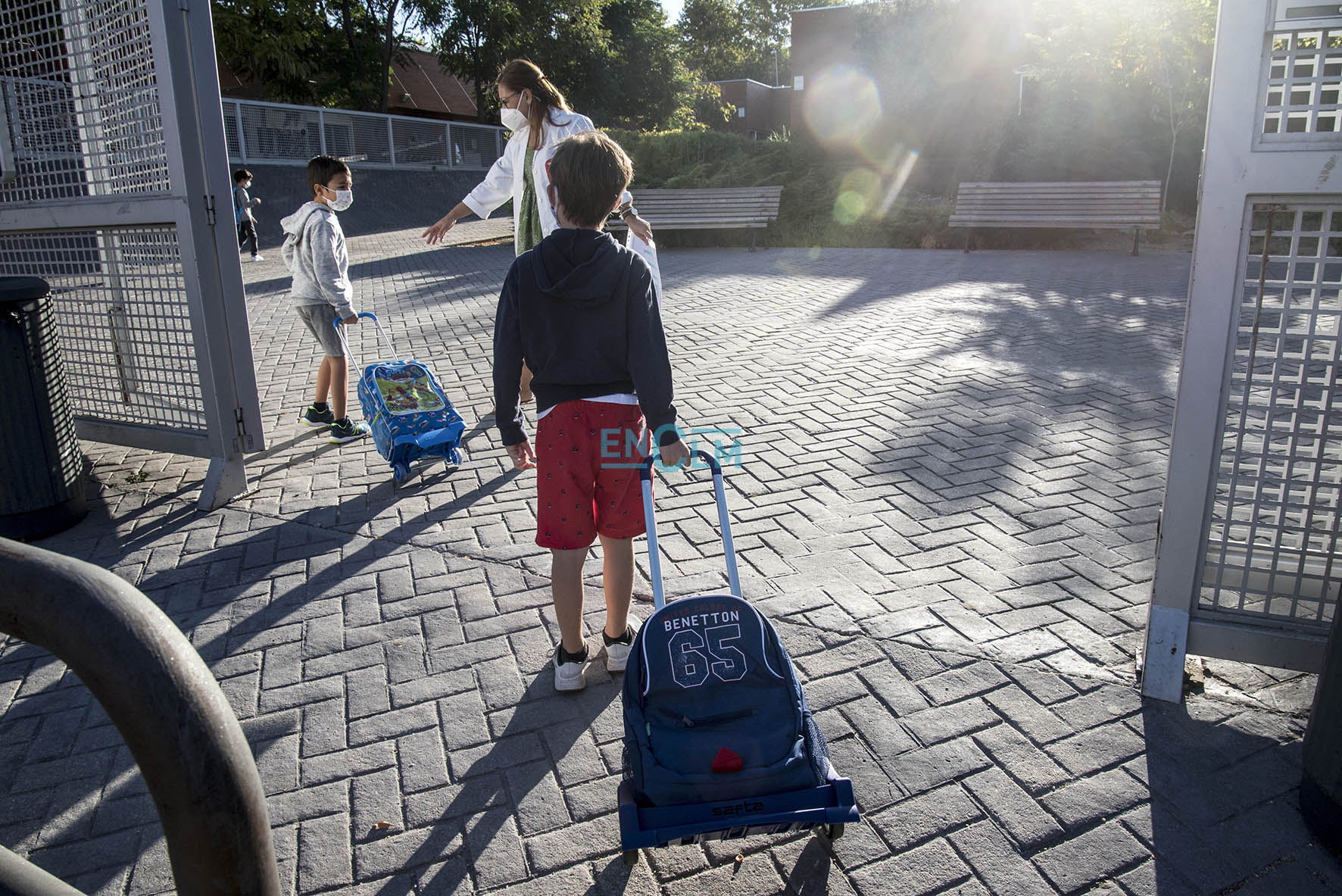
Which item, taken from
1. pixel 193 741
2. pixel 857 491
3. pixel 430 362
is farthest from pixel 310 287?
pixel 193 741

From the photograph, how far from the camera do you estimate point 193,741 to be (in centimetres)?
111

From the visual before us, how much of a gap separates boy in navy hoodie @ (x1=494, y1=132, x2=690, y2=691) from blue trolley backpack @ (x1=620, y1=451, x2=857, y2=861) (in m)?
0.59

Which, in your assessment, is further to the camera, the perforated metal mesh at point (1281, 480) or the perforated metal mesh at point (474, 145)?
the perforated metal mesh at point (474, 145)

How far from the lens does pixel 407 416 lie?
5.06 meters

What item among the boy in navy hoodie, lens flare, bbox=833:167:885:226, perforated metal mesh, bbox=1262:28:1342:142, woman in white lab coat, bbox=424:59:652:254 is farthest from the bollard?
lens flare, bbox=833:167:885:226

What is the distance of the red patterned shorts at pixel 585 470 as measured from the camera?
285cm

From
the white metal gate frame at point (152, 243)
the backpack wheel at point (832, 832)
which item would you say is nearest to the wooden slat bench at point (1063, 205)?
the white metal gate frame at point (152, 243)

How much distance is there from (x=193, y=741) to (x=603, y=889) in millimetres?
1494

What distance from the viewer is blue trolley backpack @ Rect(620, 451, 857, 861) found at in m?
2.14

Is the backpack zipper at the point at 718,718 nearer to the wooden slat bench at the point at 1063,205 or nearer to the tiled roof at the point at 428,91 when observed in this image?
the wooden slat bench at the point at 1063,205

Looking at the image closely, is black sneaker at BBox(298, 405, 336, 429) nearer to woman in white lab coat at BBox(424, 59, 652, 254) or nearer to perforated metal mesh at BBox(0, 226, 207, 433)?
perforated metal mesh at BBox(0, 226, 207, 433)

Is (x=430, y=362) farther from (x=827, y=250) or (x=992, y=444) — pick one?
(x=827, y=250)

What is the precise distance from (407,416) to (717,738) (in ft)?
11.1

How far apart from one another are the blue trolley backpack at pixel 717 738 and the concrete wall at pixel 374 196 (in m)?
18.2
